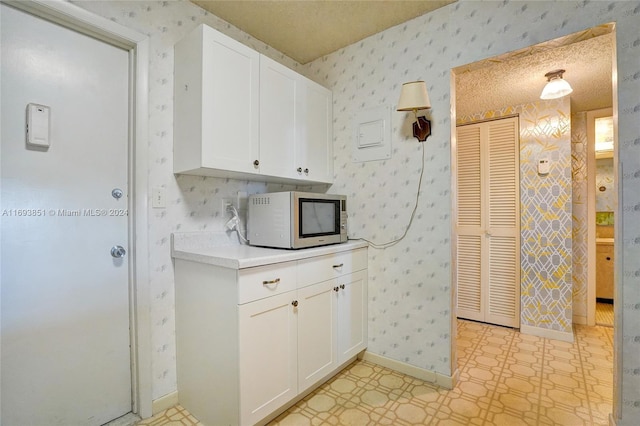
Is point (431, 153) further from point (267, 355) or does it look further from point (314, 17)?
point (267, 355)

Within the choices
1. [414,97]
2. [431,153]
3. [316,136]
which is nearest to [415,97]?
[414,97]

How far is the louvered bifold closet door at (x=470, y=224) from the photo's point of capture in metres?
3.13

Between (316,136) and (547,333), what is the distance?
272 centimetres

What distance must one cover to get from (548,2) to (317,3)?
127 centimetres

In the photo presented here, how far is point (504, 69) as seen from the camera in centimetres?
229

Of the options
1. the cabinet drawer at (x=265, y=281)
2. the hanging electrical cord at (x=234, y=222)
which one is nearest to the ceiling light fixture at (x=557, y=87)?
the cabinet drawer at (x=265, y=281)

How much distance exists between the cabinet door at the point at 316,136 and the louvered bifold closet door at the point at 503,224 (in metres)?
1.76

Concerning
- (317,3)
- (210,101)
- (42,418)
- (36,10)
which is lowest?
(42,418)

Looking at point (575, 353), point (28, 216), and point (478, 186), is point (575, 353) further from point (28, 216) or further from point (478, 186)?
point (28, 216)

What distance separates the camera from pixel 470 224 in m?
3.18

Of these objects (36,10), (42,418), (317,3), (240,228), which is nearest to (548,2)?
(317,3)

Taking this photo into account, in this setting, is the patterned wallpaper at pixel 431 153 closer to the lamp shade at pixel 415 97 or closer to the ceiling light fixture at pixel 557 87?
the lamp shade at pixel 415 97

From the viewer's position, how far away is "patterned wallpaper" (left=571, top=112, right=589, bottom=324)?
3100mm

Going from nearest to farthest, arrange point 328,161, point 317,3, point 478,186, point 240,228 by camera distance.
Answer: point 317,3 < point 240,228 < point 328,161 < point 478,186
